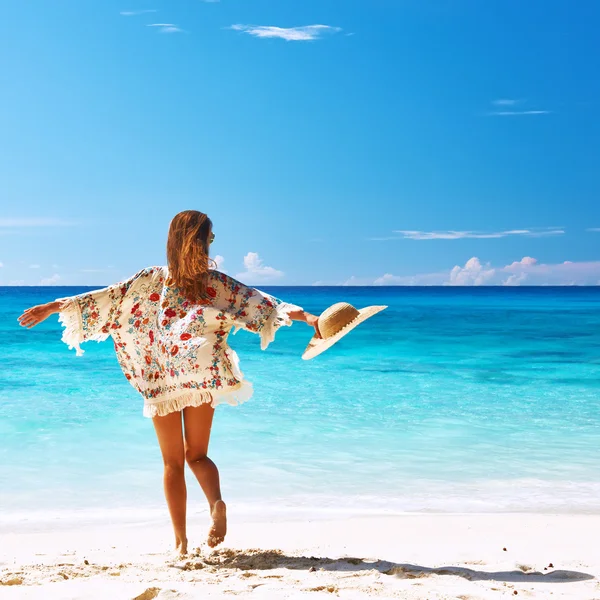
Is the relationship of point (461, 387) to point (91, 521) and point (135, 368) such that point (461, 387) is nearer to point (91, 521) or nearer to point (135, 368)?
point (91, 521)

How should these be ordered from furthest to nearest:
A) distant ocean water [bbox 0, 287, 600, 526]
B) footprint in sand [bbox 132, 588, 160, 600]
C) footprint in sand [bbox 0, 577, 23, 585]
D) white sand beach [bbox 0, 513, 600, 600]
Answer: distant ocean water [bbox 0, 287, 600, 526]
footprint in sand [bbox 0, 577, 23, 585]
white sand beach [bbox 0, 513, 600, 600]
footprint in sand [bbox 132, 588, 160, 600]

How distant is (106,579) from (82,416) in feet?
17.7

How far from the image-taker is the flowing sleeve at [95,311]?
3314mm

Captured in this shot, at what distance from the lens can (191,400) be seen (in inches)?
123

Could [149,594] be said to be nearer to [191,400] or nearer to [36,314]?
[191,400]

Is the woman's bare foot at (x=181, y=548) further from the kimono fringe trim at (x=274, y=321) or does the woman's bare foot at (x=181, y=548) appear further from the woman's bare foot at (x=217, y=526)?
the kimono fringe trim at (x=274, y=321)

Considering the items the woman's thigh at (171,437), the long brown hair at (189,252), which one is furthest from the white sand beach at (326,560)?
the long brown hair at (189,252)

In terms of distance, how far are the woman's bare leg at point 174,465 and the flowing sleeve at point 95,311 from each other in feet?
1.67

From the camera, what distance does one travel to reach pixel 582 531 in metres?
3.83

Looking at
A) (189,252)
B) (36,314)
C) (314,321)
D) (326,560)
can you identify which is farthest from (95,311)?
(326,560)

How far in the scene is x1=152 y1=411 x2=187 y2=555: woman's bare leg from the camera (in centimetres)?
321

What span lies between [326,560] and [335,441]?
3378mm

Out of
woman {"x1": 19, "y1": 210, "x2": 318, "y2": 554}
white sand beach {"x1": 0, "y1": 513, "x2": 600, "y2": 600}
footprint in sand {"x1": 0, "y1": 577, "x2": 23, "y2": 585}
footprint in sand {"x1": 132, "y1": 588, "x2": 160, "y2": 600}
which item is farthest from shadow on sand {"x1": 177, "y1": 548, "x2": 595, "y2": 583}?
footprint in sand {"x1": 0, "y1": 577, "x2": 23, "y2": 585}

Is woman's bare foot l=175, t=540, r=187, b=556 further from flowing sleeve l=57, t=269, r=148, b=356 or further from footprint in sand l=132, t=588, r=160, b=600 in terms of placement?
flowing sleeve l=57, t=269, r=148, b=356
